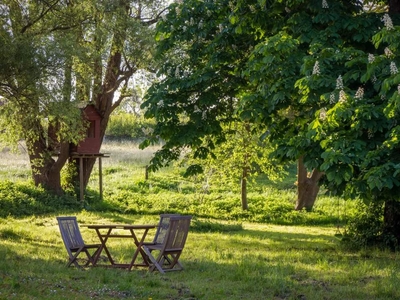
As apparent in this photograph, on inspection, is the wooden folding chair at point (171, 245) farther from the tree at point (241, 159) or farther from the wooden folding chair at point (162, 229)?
the tree at point (241, 159)

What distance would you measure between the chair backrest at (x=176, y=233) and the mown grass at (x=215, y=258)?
52 centimetres

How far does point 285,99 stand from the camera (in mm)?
12242

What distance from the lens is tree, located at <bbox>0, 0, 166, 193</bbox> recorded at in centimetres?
1744

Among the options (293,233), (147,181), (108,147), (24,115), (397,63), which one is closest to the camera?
(397,63)

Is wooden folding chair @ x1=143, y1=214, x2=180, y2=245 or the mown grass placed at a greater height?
wooden folding chair @ x1=143, y1=214, x2=180, y2=245

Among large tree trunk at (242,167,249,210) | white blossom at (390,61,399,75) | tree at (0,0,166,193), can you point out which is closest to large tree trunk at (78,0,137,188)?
tree at (0,0,166,193)

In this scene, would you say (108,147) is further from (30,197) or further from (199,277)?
Answer: (199,277)

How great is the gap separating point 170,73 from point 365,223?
266 inches

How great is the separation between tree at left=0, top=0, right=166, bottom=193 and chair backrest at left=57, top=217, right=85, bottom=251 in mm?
5649

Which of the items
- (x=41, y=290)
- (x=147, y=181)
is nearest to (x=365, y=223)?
(x=41, y=290)

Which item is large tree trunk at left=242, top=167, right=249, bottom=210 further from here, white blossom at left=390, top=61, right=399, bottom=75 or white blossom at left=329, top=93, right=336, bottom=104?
white blossom at left=390, top=61, right=399, bottom=75

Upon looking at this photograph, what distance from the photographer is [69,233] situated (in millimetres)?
12773

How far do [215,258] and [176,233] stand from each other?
2.51 m

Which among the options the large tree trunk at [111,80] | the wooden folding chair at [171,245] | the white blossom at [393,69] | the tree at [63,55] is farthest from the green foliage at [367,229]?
the large tree trunk at [111,80]
